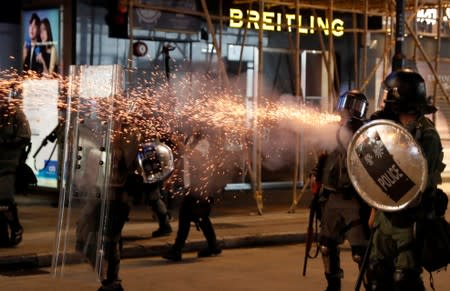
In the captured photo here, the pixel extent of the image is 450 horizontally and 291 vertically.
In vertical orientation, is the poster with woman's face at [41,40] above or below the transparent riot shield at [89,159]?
above

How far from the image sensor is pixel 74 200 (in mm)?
7859

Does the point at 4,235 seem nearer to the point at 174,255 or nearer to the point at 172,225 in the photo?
the point at 174,255

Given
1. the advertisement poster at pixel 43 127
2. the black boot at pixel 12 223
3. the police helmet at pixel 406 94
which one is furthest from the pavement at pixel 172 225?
the police helmet at pixel 406 94

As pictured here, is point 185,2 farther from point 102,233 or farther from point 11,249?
point 102,233

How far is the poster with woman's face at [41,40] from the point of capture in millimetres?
16250

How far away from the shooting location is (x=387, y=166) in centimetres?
588

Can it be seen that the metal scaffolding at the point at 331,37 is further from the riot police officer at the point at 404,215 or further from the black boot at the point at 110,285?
the riot police officer at the point at 404,215

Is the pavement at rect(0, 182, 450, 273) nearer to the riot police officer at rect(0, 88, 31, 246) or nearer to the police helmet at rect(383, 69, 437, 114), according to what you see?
the riot police officer at rect(0, 88, 31, 246)

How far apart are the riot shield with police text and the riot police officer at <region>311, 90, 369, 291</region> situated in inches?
87.2

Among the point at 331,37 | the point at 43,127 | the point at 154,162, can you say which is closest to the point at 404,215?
the point at 154,162

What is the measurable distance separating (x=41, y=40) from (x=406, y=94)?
11060mm

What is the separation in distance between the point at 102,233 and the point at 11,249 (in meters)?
3.83

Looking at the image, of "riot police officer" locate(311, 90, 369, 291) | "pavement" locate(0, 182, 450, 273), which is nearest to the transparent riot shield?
"pavement" locate(0, 182, 450, 273)

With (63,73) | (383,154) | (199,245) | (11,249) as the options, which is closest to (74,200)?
(383,154)
